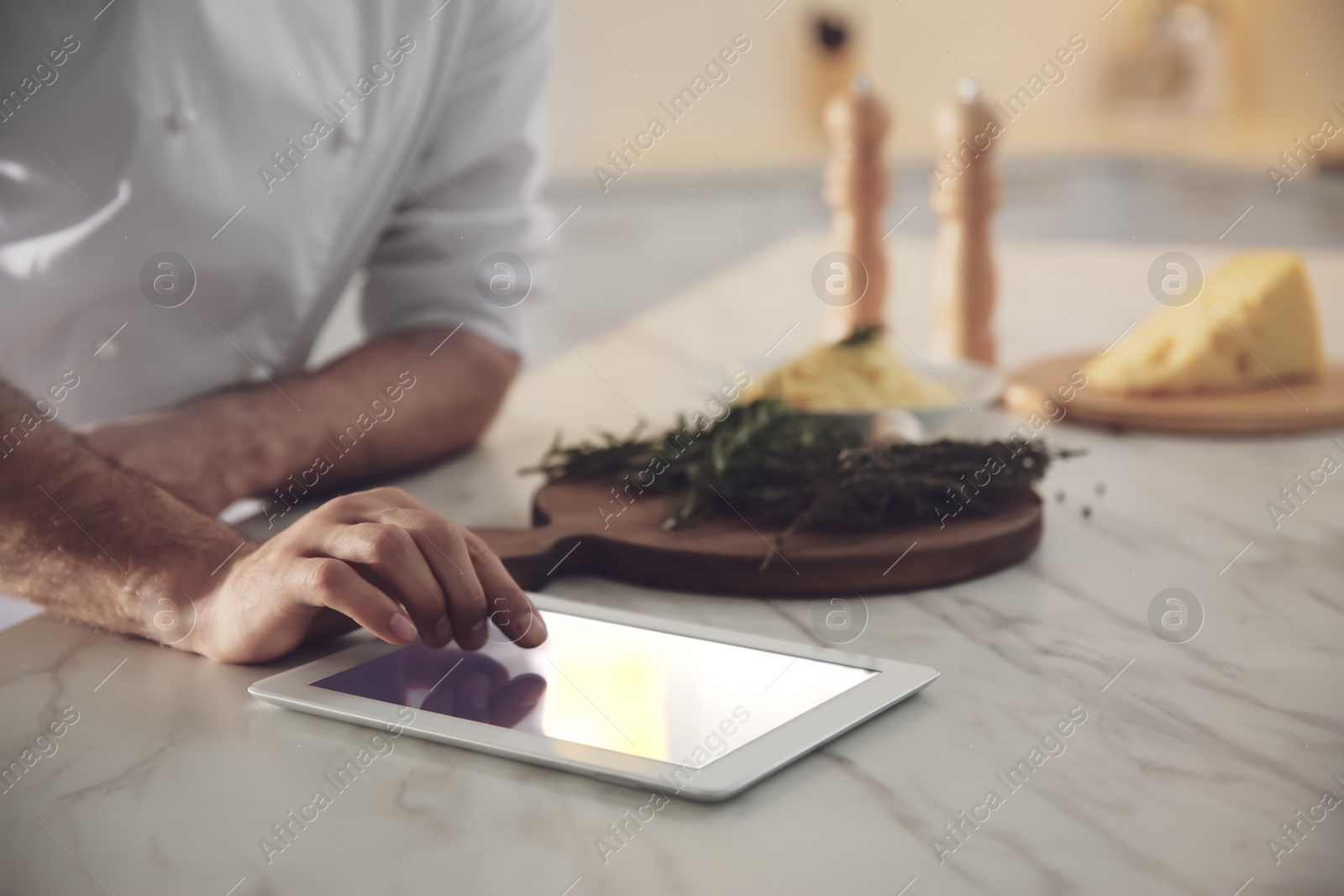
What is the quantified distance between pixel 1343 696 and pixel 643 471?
0.52 m

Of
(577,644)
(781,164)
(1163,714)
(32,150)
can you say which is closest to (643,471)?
(577,644)

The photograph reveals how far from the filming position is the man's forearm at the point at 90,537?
0.78m

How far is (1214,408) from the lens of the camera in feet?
3.93

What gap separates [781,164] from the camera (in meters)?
3.84

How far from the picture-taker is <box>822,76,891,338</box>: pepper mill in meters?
1.40

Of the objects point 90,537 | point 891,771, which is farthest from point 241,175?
point 891,771

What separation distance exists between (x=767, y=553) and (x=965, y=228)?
0.70 meters

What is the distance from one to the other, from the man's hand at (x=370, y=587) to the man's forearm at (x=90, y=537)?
0.05 m

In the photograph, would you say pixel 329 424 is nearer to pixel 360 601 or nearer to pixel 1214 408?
pixel 360 601

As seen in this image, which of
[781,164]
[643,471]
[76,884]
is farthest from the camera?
[781,164]

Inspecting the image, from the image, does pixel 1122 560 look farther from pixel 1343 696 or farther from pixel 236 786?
pixel 236 786

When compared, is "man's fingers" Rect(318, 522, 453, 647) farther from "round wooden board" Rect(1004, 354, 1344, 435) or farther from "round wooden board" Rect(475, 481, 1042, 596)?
"round wooden board" Rect(1004, 354, 1344, 435)

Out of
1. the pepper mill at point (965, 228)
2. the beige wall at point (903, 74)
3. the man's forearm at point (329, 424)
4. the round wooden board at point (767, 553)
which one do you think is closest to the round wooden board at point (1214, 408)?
the pepper mill at point (965, 228)

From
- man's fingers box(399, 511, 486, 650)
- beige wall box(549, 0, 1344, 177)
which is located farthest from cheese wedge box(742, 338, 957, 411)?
beige wall box(549, 0, 1344, 177)
